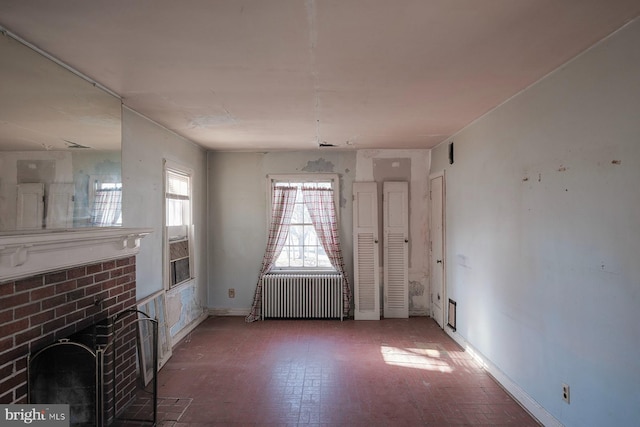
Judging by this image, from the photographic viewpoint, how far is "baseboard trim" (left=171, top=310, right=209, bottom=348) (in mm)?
4085

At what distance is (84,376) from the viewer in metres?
2.38

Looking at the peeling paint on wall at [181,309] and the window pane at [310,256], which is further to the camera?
the window pane at [310,256]

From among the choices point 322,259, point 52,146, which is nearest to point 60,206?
point 52,146

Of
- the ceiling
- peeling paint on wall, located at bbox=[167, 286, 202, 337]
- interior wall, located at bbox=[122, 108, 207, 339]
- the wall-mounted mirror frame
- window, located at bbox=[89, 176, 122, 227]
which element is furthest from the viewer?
peeling paint on wall, located at bbox=[167, 286, 202, 337]

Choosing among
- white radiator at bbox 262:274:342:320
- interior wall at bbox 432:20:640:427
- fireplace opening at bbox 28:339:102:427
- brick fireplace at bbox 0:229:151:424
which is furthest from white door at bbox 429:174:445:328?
fireplace opening at bbox 28:339:102:427

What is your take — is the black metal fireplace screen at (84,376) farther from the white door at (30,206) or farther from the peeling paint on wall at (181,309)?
the peeling paint on wall at (181,309)

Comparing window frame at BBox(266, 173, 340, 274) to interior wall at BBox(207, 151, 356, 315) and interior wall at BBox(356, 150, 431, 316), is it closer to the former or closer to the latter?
interior wall at BBox(207, 151, 356, 315)

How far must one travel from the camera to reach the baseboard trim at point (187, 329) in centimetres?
408

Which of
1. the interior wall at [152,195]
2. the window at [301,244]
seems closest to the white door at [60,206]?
the interior wall at [152,195]

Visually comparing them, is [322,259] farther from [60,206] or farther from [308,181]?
[60,206]

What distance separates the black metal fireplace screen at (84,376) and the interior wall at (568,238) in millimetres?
2937

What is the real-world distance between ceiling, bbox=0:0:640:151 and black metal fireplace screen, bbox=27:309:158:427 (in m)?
1.79

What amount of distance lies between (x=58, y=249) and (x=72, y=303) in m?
0.41

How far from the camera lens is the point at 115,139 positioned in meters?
2.73
